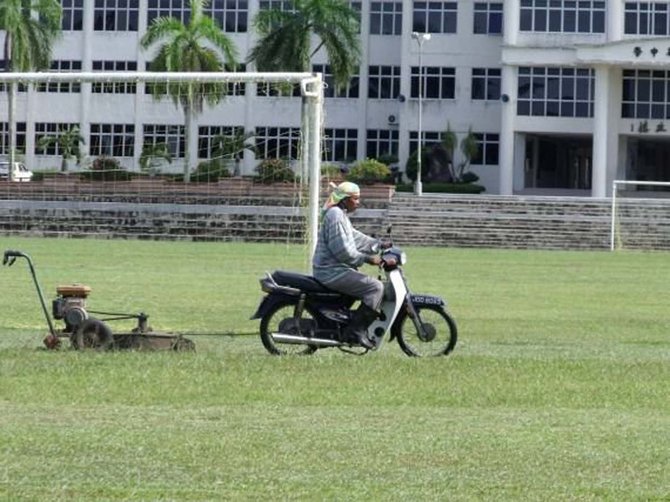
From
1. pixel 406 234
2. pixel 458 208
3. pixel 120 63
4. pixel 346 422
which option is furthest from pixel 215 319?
pixel 120 63

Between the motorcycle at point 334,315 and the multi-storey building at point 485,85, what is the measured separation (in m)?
59.0

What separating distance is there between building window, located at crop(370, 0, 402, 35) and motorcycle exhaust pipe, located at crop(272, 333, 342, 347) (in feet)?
232

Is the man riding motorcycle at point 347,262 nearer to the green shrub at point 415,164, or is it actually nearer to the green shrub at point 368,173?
the green shrub at point 368,173

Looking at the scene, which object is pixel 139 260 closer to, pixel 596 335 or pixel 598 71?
pixel 596 335

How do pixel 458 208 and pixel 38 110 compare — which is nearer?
pixel 458 208

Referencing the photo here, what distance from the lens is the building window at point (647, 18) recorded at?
8038 cm

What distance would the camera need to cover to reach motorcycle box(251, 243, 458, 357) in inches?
644

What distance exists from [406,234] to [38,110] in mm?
21026

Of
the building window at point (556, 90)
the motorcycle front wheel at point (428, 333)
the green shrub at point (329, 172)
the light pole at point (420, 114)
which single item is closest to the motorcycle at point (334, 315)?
the motorcycle front wheel at point (428, 333)

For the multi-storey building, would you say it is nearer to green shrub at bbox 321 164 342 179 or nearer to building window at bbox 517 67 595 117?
building window at bbox 517 67 595 117

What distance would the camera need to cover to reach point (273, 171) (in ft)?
168

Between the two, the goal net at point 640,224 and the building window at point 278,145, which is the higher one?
the building window at point 278,145

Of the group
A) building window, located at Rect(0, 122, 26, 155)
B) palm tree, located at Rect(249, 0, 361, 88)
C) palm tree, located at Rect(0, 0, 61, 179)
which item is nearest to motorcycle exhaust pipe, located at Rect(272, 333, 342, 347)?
building window, located at Rect(0, 122, 26, 155)

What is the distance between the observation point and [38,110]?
74.7m
